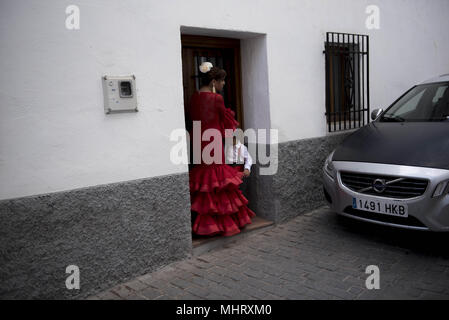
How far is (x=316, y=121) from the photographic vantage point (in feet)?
18.9

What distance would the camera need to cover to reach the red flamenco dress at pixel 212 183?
14.7ft

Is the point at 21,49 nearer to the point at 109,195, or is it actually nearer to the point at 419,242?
the point at 109,195

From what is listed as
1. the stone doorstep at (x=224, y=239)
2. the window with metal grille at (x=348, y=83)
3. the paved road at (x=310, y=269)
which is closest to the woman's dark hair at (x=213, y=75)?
the stone doorstep at (x=224, y=239)

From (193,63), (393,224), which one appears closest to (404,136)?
(393,224)

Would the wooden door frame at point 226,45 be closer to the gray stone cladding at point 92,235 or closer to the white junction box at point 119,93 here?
the white junction box at point 119,93

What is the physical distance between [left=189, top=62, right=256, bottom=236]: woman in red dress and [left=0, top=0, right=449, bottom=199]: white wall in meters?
0.44

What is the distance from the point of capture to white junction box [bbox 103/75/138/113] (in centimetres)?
356

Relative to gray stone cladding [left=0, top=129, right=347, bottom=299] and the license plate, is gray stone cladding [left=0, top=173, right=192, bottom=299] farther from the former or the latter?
the license plate

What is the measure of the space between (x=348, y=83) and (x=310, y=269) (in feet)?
11.9

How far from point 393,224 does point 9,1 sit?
3943 mm

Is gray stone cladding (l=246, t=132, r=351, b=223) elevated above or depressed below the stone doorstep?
above

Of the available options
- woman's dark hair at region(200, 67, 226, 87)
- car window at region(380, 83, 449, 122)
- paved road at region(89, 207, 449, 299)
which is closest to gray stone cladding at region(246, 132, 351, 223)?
paved road at region(89, 207, 449, 299)

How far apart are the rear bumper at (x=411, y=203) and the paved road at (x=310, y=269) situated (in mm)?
356

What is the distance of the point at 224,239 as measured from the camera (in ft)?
15.3
